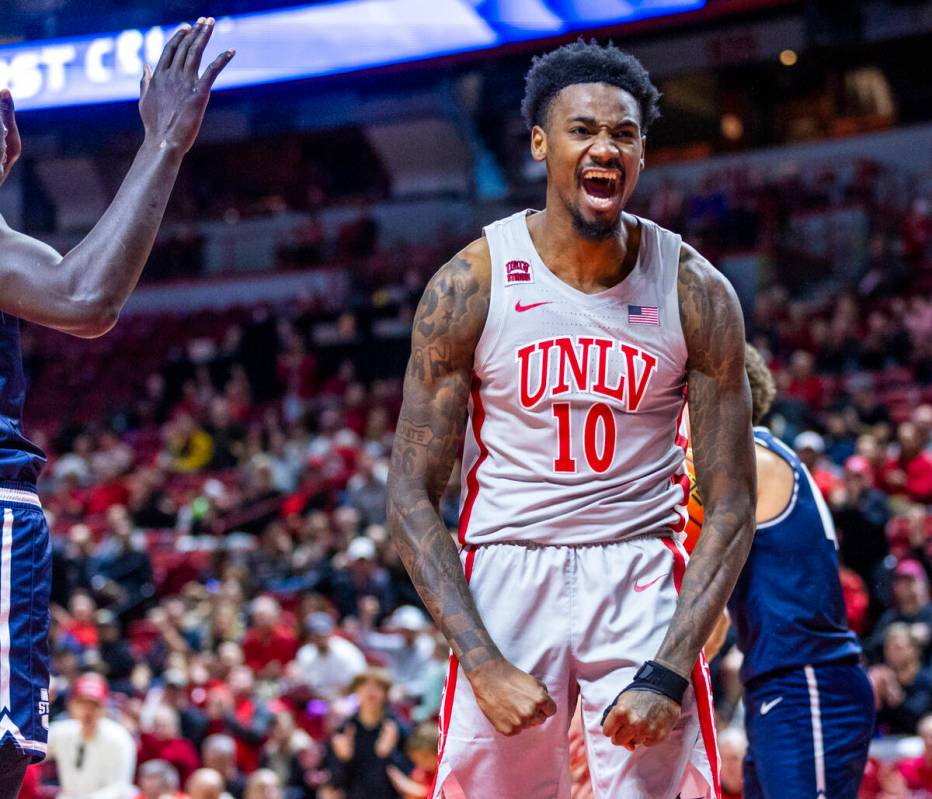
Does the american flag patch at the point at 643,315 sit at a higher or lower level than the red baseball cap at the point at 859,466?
higher

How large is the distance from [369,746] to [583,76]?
6.20 meters

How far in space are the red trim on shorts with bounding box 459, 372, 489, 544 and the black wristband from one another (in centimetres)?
57

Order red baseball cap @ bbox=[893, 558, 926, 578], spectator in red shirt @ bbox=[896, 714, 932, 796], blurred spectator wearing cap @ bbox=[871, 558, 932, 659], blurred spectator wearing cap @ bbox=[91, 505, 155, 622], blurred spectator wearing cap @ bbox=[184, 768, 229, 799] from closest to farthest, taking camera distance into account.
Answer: spectator in red shirt @ bbox=[896, 714, 932, 796], blurred spectator wearing cap @ bbox=[184, 768, 229, 799], blurred spectator wearing cap @ bbox=[871, 558, 932, 659], red baseball cap @ bbox=[893, 558, 926, 578], blurred spectator wearing cap @ bbox=[91, 505, 155, 622]

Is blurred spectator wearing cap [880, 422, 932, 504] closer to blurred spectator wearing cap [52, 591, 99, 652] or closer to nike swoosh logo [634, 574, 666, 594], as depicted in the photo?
blurred spectator wearing cap [52, 591, 99, 652]

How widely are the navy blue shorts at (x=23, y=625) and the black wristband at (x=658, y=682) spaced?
122 cm

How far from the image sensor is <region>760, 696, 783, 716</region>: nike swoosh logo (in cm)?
425

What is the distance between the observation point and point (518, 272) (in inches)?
128

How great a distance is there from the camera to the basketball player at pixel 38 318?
8.64 ft

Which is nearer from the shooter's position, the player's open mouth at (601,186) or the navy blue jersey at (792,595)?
the player's open mouth at (601,186)

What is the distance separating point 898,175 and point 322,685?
41.8 feet

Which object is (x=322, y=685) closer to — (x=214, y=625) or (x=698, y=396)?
(x=214, y=625)

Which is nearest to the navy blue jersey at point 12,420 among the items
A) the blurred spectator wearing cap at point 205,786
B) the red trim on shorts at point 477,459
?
the red trim on shorts at point 477,459

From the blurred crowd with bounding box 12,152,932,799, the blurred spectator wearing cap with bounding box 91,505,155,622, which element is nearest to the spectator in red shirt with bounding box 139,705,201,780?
the blurred crowd with bounding box 12,152,932,799

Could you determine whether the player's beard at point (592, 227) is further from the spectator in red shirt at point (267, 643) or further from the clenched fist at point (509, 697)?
the spectator in red shirt at point (267, 643)
